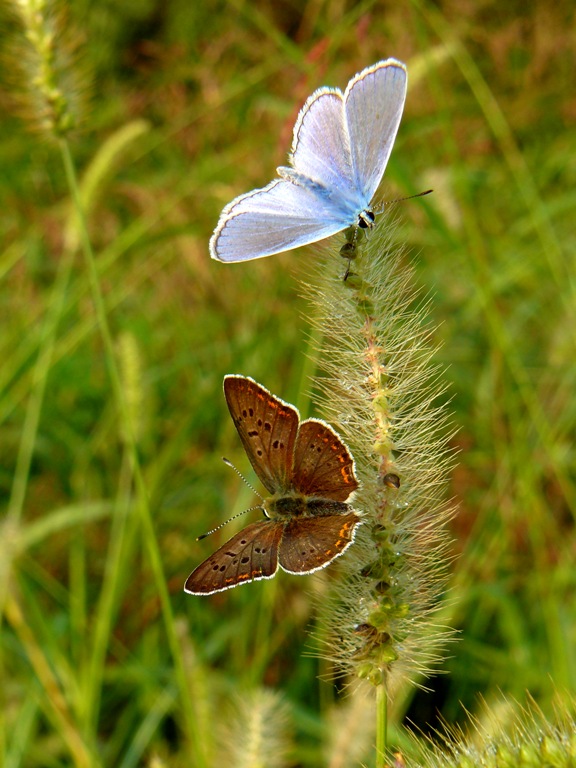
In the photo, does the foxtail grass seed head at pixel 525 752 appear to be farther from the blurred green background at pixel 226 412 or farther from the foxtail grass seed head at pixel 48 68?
the foxtail grass seed head at pixel 48 68

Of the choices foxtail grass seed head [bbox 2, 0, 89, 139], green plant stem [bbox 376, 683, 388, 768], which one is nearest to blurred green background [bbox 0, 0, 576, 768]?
foxtail grass seed head [bbox 2, 0, 89, 139]

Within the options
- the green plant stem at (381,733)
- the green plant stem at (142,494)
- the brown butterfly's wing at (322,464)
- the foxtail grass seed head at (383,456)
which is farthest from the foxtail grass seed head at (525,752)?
the green plant stem at (142,494)

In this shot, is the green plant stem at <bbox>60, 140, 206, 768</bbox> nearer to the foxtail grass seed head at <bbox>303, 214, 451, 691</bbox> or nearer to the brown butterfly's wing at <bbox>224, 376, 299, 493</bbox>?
the brown butterfly's wing at <bbox>224, 376, 299, 493</bbox>

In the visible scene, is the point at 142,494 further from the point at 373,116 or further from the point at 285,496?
the point at 373,116

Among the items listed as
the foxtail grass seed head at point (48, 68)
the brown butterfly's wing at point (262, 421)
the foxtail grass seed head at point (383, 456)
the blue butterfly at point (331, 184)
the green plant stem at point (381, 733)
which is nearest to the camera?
the green plant stem at point (381, 733)

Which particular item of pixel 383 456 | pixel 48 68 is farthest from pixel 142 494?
pixel 48 68
